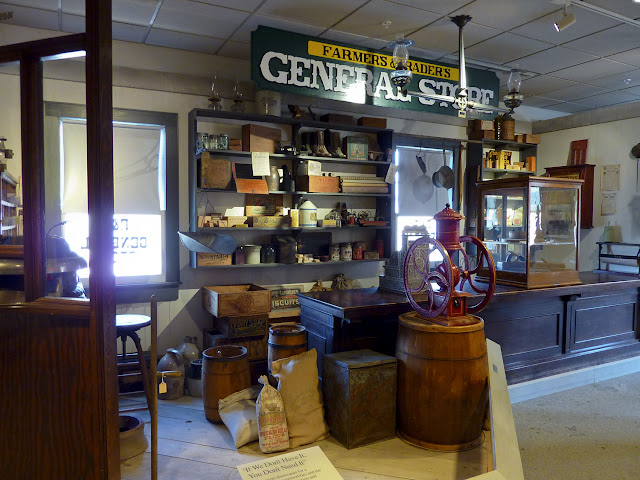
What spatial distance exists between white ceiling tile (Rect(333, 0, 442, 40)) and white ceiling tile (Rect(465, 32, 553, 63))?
2.78 ft

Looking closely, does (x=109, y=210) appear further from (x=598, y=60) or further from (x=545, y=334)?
(x=598, y=60)

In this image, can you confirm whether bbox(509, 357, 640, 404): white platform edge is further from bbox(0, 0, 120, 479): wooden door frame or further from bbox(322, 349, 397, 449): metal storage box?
bbox(0, 0, 120, 479): wooden door frame

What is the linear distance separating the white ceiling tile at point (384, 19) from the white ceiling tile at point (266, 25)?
255mm

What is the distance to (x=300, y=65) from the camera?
423 centimetres

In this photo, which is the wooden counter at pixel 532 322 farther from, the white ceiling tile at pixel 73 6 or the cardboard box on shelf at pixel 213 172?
the white ceiling tile at pixel 73 6

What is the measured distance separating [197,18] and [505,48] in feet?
9.95

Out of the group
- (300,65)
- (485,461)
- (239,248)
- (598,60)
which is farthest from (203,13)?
(598,60)

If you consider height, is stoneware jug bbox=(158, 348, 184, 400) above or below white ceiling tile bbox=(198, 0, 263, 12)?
below

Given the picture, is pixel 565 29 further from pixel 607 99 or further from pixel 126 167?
pixel 126 167

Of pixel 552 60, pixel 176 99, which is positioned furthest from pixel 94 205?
pixel 552 60

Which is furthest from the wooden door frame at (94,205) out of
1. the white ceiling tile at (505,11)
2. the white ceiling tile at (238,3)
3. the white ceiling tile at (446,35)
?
the white ceiling tile at (446,35)

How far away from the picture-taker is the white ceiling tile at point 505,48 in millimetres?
4579

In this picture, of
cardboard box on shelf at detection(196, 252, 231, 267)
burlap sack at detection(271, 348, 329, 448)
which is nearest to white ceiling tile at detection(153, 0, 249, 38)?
cardboard box on shelf at detection(196, 252, 231, 267)

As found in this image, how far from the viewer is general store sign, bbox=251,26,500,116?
4.09 m
